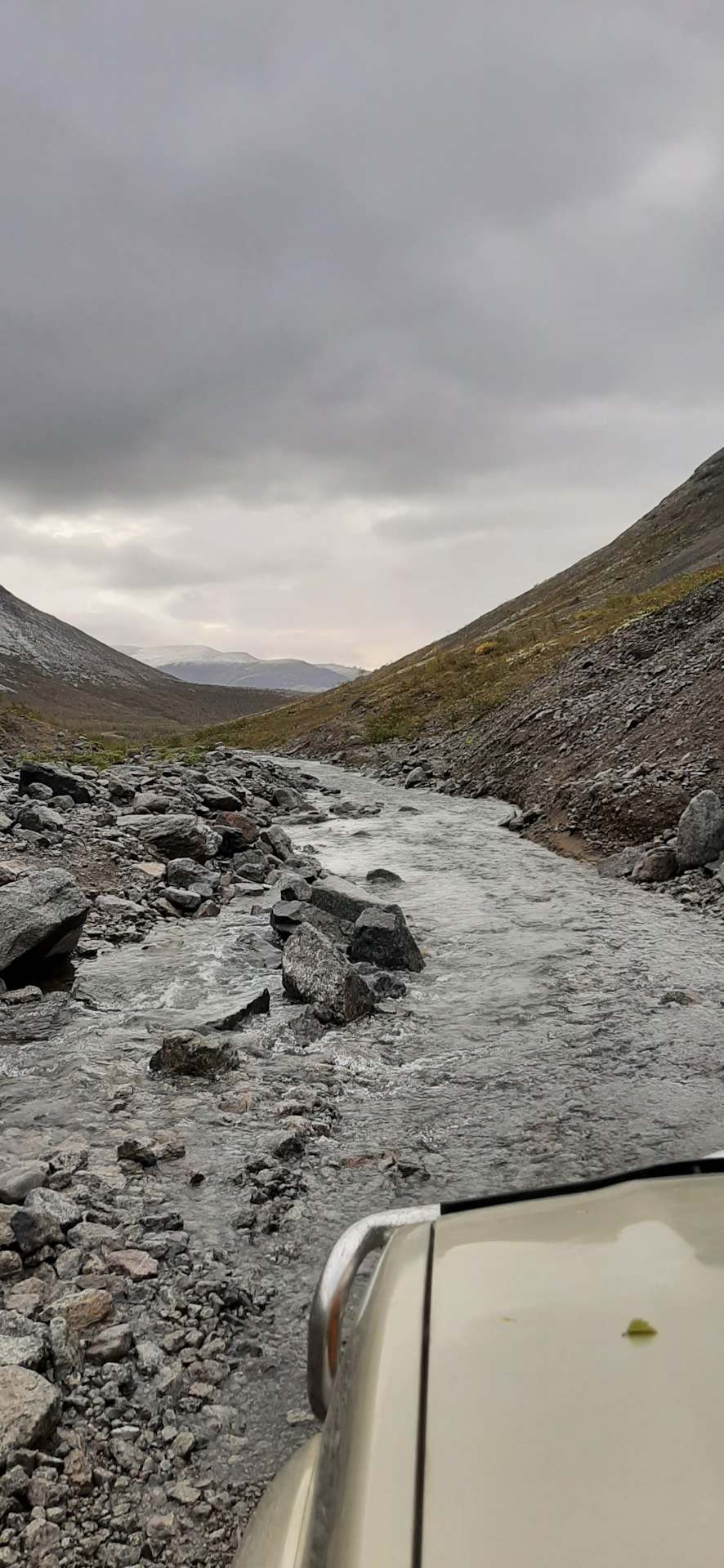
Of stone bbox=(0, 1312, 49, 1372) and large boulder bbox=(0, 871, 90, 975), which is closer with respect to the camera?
stone bbox=(0, 1312, 49, 1372)

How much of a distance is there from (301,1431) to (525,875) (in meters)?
9.68

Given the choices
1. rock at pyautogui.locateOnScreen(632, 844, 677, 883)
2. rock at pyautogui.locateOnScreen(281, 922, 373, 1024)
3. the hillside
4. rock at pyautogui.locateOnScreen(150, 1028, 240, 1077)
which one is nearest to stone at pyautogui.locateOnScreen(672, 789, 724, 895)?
rock at pyautogui.locateOnScreen(632, 844, 677, 883)

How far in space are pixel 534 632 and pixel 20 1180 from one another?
1729 inches

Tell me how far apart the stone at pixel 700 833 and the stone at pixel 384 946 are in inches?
193

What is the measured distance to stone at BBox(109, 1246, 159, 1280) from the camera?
3240mm

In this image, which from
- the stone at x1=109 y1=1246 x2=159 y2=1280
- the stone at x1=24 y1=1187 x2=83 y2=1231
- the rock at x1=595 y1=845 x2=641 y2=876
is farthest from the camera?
the rock at x1=595 y1=845 x2=641 y2=876

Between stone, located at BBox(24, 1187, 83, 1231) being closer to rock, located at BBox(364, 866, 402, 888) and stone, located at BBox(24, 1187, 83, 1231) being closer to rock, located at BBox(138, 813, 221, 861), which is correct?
rock, located at BBox(138, 813, 221, 861)

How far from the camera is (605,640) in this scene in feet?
80.2

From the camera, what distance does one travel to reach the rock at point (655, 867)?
10.8 metres

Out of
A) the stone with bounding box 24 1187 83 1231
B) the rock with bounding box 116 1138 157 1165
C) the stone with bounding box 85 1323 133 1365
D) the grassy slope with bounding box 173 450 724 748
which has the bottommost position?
the stone with bounding box 85 1323 133 1365

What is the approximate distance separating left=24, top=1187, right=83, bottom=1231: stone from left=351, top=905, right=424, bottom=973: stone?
14.2 feet

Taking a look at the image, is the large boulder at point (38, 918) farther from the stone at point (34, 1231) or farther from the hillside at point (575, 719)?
the hillside at point (575, 719)

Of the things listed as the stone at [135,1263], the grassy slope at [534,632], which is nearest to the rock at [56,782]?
the stone at [135,1263]

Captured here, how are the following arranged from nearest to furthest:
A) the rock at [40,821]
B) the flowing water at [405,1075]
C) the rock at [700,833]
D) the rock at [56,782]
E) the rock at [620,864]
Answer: the flowing water at [405,1075]
the rock at [700,833]
the rock at [40,821]
the rock at [620,864]
the rock at [56,782]
